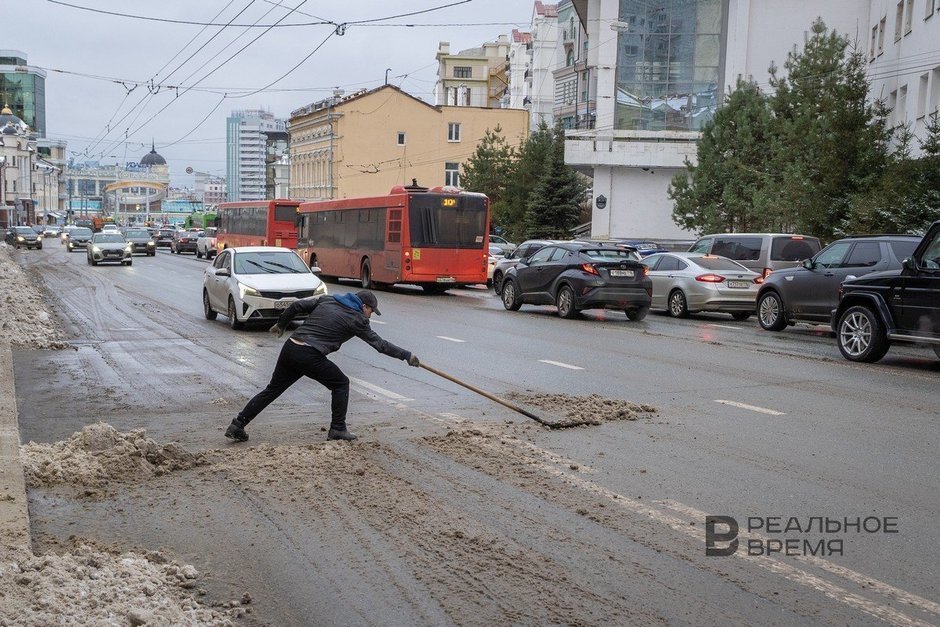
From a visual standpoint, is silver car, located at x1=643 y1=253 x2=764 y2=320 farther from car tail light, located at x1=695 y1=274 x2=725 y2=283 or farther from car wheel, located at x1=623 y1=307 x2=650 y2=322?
car wheel, located at x1=623 y1=307 x2=650 y2=322

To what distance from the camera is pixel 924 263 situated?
13266 mm

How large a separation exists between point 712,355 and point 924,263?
125 inches

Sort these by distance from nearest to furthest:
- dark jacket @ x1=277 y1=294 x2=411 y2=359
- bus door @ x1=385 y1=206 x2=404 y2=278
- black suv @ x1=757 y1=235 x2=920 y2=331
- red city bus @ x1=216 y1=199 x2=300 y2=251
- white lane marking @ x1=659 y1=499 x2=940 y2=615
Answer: white lane marking @ x1=659 y1=499 x2=940 y2=615 < dark jacket @ x1=277 y1=294 x2=411 y2=359 < black suv @ x1=757 y1=235 x2=920 y2=331 < bus door @ x1=385 y1=206 x2=404 y2=278 < red city bus @ x1=216 y1=199 x2=300 y2=251

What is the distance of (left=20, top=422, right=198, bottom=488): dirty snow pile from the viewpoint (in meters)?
7.30

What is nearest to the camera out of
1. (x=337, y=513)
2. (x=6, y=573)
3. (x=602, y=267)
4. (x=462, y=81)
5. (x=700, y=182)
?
(x=6, y=573)

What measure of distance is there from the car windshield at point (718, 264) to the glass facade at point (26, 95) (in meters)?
165

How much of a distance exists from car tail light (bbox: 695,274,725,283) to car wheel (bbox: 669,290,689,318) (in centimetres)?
67

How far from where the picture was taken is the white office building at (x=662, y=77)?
51344 mm

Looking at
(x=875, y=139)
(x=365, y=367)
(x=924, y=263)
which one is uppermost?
(x=875, y=139)

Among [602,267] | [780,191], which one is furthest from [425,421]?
[780,191]

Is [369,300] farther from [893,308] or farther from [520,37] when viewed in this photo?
[520,37]

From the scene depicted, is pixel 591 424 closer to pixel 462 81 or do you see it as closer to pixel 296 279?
pixel 296 279

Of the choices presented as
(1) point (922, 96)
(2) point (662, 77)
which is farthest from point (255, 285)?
(2) point (662, 77)

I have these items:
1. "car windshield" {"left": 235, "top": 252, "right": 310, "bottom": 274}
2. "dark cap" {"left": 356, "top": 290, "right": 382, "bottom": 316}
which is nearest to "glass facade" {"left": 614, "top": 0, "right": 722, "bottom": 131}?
"car windshield" {"left": 235, "top": 252, "right": 310, "bottom": 274}
